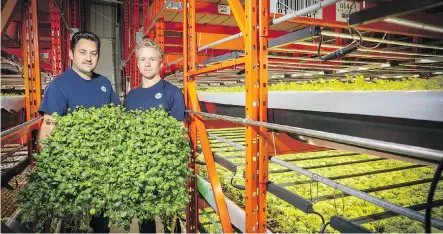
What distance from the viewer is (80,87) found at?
2.76 m

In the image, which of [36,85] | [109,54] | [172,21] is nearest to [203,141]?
[36,85]

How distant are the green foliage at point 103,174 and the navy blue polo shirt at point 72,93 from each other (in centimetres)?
49

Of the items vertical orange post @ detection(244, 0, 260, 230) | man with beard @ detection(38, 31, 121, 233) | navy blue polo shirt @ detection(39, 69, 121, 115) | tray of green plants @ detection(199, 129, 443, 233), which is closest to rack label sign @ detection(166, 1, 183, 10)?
man with beard @ detection(38, 31, 121, 233)

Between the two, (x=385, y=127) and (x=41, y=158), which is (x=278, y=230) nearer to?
(x=385, y=127)

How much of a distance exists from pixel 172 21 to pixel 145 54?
2639 millimetres

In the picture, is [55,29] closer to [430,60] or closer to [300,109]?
[300,109]

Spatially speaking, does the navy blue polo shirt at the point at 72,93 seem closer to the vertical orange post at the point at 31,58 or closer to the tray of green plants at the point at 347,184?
the vertical orange post at the point at 31,58

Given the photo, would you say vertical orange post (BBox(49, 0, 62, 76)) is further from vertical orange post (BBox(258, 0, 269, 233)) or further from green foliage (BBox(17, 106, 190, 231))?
vertical orange post (BBox(258, 0, 269, 233))

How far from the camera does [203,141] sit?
2.95 meters

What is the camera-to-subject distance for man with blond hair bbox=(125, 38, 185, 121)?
2902 mm

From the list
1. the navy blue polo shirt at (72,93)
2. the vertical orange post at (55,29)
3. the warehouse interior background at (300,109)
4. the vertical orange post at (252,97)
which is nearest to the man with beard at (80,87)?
the navy blue polo shirt at (72,93)

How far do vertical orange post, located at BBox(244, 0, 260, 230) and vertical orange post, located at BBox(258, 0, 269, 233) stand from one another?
0.09 feet

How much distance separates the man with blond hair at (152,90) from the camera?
2.90 meters

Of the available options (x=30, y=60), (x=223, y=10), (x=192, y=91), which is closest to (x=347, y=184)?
(x=192, y=91)
